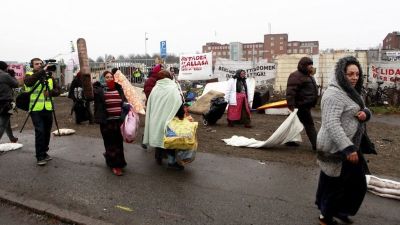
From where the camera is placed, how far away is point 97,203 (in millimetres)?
5078

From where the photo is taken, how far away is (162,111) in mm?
6285

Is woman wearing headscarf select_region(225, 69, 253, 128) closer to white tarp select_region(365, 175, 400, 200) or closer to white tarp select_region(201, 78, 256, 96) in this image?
white tarp select_region(201, 78, 256, 96)

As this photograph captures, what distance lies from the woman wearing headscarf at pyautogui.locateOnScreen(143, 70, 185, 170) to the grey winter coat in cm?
281

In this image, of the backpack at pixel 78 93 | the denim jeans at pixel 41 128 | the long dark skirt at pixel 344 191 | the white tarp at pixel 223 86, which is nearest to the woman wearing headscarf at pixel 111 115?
the denim jeans at pixel 41 128

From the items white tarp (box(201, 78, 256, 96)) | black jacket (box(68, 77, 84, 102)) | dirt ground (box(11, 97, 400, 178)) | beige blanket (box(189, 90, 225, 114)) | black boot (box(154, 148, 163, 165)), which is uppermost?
black jacket (box(68, 77, 84, 102))

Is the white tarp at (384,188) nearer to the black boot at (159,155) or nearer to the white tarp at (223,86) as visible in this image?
the black boot at (159,155)

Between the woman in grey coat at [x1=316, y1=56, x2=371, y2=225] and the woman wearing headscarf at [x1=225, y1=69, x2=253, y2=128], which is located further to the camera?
the woman wearing headscarf at [x1=225, y1=69, x2=253, y2=128]

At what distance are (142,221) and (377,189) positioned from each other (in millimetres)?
3047

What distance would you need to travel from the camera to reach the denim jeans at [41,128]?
6777 millimetres

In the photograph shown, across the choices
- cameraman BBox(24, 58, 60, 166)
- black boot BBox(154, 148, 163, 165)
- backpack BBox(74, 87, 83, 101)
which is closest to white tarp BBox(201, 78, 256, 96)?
backpack BBox(74, 87, 83, 101)

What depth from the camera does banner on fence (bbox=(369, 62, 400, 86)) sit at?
14.6 metres

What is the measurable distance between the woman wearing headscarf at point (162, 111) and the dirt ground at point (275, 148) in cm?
167

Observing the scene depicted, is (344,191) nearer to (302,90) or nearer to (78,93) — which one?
(302,90)

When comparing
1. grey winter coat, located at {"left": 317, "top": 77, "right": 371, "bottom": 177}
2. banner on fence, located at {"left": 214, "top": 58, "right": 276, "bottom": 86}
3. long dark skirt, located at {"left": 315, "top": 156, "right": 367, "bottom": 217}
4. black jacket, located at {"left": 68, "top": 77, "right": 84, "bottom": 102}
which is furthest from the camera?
banner on fence, located at {"left": 214, "top": 58, "right": 276, "bottom": 86}
